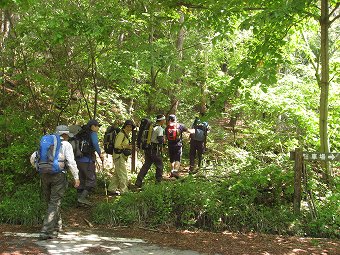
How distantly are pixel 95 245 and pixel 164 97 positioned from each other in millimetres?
6181

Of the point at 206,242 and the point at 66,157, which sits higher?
the point at 66,157

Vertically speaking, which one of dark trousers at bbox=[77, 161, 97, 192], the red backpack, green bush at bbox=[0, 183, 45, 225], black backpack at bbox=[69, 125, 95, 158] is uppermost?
the red backpack

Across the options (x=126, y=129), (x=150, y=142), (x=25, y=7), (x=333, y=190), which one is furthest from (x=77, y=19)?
(x=333, y=190)

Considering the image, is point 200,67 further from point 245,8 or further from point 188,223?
point 188,223

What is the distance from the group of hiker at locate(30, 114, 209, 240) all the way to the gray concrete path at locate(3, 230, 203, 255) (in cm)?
27

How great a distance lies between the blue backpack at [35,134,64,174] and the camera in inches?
245

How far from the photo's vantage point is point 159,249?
19.1ft

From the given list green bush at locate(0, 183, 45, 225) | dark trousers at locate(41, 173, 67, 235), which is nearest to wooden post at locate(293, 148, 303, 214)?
dark trousers at locate(41, 173, 67, 235)

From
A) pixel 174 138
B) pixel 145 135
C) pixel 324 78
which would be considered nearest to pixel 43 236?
pixel 145 135

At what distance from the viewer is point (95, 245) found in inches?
231

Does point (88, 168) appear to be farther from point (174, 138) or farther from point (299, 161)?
point (299, 161)

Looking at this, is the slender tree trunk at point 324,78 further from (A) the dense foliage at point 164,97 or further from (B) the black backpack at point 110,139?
(B) the black backpack at point 110,139

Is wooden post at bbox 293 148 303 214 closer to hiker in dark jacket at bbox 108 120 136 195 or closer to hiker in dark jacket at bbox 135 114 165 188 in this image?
→ hiker in dark jacket at bbox 135 114 165 188

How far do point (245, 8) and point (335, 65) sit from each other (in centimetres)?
302
